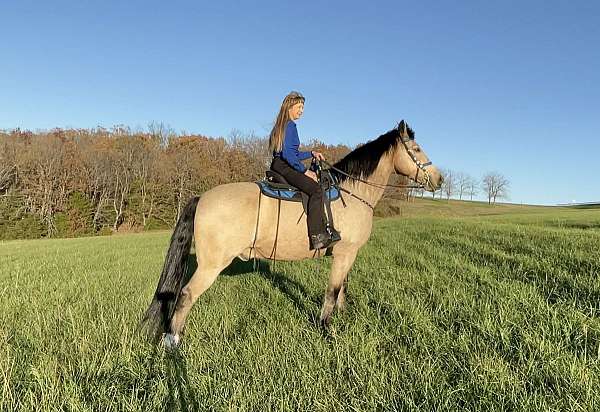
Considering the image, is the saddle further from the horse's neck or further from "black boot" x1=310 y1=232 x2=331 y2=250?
the horse's neck

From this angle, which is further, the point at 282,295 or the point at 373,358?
the point at 282,295

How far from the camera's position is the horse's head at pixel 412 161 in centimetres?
619

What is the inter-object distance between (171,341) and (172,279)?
3.33 feet

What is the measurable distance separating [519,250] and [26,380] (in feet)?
36.8

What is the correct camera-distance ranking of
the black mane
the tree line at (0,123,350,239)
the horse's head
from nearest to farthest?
the black mane
the horse's head
the tree line at (0,123,350,239)

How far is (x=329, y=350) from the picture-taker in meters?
4.07

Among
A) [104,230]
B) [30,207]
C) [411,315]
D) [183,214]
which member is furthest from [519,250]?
[30,207]

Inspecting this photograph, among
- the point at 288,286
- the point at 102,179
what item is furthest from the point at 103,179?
the point at 288,286

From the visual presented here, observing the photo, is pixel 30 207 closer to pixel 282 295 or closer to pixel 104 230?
pixel 104 230

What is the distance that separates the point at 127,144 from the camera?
53.6 m

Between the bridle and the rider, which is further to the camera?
the bridle

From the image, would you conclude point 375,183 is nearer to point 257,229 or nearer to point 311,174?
point 311,174

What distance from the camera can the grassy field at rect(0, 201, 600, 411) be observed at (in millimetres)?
3113

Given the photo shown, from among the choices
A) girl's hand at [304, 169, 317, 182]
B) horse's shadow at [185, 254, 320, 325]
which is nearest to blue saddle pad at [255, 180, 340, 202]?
girl's hand at [304, 169, 317, 182]
